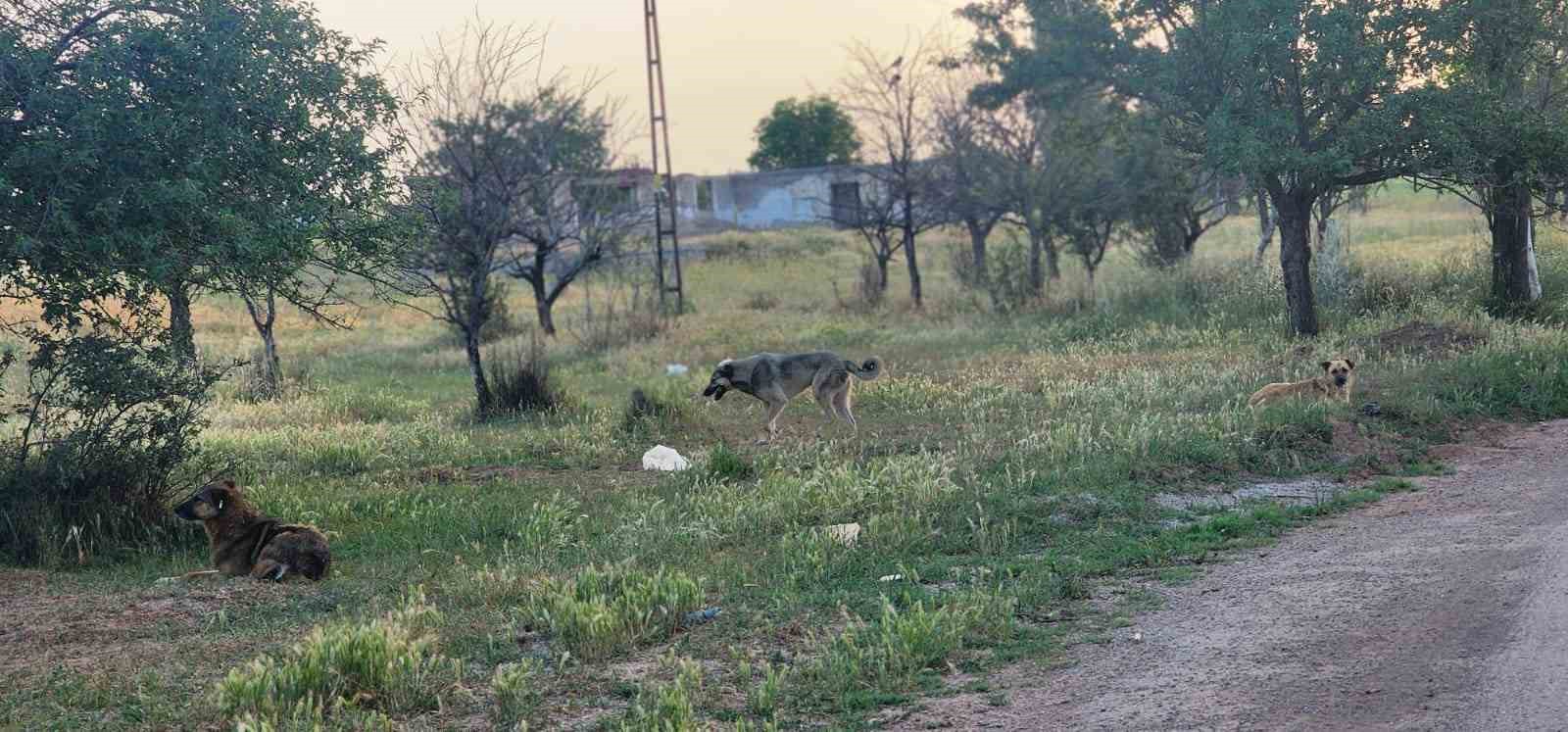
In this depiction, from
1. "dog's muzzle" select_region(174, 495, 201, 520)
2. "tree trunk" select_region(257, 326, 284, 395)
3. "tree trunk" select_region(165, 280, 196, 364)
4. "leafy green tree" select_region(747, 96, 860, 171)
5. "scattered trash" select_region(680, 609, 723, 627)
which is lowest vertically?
"scattered trash" select_region(680, 609, 723, 627)

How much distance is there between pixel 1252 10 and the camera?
18.4 m

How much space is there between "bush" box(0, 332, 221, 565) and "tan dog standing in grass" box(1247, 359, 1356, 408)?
974cm

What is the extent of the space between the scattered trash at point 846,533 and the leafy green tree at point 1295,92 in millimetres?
10822

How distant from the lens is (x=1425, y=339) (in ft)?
57.9

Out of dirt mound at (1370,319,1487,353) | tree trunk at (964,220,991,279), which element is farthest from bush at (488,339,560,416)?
tree trunk at (964,220,991,279)

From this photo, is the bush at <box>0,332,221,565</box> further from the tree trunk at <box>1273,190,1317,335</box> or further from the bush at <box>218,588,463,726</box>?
the tree trunk at <box>1273,190,1317,335</box>

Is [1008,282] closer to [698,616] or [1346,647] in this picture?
[698,616]

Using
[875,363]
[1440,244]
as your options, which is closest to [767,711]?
[875,363]

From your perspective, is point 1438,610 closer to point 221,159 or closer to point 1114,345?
point 221,159

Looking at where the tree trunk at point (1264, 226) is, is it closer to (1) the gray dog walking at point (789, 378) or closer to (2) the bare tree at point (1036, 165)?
(2) the bare tree at point (1036, 165)

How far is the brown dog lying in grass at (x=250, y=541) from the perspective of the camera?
347 inches

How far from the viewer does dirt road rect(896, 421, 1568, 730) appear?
5.58 metres

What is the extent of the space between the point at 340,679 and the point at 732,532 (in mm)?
3837

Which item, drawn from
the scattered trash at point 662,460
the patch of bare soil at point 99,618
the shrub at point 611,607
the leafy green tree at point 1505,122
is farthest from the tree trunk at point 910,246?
the shrub at point 611,607
